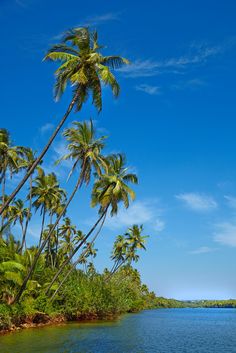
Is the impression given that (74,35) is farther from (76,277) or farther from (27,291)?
(76,277)

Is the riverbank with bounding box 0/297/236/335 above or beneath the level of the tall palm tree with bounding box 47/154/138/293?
beneath

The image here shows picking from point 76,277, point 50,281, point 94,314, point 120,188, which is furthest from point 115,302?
point 120,188

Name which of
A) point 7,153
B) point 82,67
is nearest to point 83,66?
point 82,67

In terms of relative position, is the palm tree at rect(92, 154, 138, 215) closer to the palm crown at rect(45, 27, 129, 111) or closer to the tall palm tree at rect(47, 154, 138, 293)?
the tall palm tree at rect(47, 154, 138, 293)

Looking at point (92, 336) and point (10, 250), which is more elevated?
point (10, 250)

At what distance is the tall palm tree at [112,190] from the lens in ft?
137

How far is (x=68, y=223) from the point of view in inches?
3061

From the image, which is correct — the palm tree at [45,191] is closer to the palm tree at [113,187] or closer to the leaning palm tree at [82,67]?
the palm tree at [113,187]

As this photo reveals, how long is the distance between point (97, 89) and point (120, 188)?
704 inches

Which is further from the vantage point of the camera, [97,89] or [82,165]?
[82,165]

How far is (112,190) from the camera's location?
42188mm

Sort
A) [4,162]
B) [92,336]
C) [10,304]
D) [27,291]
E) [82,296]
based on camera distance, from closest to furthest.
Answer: [92,336], [10,304], [27,291], [4,162], [82,296]

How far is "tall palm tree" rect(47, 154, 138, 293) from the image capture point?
137 feet

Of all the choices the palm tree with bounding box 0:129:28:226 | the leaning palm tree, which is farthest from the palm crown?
the palm tree with bounding box 0:129:28:226
